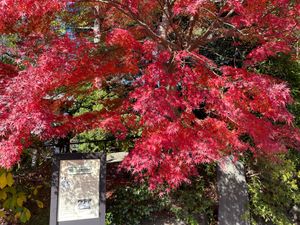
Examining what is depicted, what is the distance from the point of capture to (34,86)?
316 cm

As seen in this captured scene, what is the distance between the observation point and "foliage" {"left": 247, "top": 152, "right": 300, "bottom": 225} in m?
5.01

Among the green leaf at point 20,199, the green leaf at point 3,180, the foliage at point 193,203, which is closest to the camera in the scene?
the green leaf at point 3,180

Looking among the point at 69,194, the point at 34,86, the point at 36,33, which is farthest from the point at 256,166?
the point at 36,33

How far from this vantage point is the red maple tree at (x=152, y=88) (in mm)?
3305

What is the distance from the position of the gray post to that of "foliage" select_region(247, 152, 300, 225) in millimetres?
195

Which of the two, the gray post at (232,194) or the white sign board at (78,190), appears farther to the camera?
the gray post at (232,194)

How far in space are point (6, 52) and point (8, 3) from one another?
1.58 metres

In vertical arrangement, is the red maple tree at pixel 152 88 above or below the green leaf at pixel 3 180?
above

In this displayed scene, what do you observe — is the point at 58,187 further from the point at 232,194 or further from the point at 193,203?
the point at 232,194

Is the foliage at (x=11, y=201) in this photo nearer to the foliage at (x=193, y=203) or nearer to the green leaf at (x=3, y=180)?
the green leaf at (x=3, y=180)

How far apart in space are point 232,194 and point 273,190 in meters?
0.80

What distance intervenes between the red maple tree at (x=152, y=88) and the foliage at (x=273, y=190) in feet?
2.01

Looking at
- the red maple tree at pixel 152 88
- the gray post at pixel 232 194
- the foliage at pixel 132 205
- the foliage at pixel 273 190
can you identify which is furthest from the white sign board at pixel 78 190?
the foliage at pixel 273 190

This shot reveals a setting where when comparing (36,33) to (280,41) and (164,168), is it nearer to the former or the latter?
(164,168)
